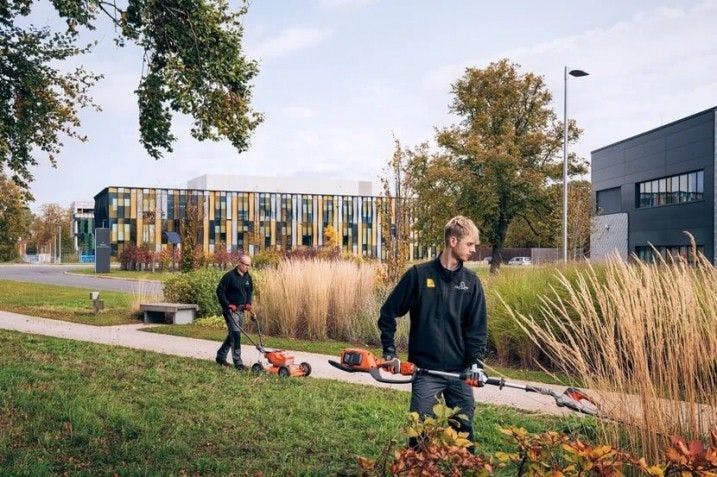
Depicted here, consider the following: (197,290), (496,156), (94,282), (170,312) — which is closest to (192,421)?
(170,312)

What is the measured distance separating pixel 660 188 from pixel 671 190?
48.9 inches

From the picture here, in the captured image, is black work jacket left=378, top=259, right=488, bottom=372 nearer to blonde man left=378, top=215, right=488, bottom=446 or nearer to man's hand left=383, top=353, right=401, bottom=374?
blonde man left=378, top=215, right=488, bottom=446

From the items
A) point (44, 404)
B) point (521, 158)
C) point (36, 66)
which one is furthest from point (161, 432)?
point (521, 158)

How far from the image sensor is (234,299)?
35.2 feet

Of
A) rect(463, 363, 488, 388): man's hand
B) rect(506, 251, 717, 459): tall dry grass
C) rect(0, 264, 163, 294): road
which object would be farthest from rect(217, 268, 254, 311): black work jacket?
rect(0, 264, 163, 294): road

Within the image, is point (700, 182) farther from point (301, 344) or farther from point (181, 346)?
point (181, 346)

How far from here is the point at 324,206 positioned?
304ft

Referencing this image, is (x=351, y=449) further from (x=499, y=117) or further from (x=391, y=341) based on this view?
(x=499, y=117)

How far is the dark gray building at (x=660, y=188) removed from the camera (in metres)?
37.6

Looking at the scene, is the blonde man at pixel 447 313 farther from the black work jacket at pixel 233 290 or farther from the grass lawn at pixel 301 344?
the black work jacket at pixel 233 290

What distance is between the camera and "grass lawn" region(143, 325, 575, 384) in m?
10.2

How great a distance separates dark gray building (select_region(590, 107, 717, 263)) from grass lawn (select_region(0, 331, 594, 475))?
2843cm

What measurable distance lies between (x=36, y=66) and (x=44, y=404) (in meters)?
7.34

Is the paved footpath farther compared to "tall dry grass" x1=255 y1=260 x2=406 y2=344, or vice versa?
"tall dry grass" x1=255 y1=260 x2=406 y2=344
